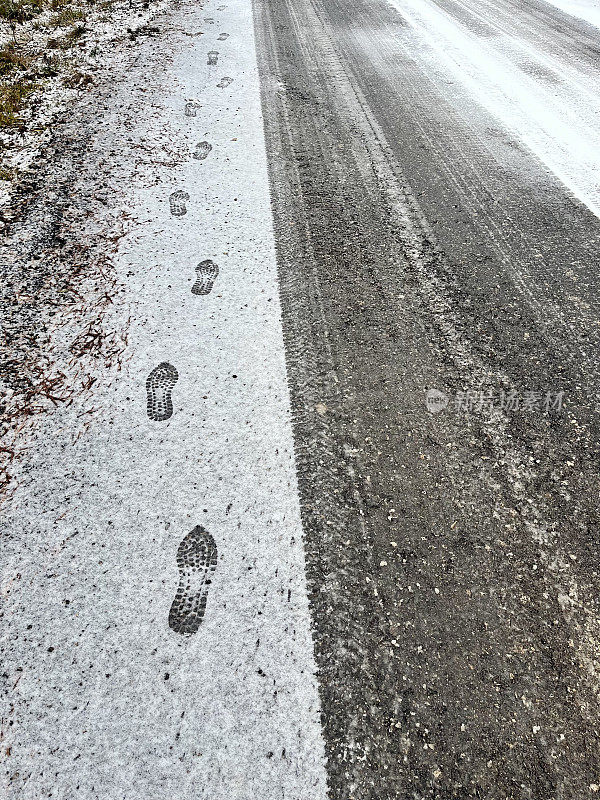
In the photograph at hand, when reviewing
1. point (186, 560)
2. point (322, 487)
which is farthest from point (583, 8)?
point (186, 560)

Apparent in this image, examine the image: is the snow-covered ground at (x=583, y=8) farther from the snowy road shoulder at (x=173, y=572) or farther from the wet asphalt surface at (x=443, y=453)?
the snowy road shoulder at (x=173, y=572)

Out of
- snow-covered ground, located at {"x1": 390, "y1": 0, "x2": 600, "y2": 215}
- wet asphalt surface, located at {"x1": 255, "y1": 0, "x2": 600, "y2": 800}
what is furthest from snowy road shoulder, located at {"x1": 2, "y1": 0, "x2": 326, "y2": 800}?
snow-covered ground, located at {"x1": 390, "y1": 0, "x2": 600, "y2": 215}

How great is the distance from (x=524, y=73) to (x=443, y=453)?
482 centimetres

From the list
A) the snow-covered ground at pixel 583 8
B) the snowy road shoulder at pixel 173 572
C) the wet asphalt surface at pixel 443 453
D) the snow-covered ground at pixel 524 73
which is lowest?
the snowy road shoulder at pixel 173 572

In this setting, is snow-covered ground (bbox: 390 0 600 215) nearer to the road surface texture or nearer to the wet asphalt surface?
the road surface texture

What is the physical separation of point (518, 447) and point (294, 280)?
1.58 meters

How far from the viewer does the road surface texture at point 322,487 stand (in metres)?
1.50

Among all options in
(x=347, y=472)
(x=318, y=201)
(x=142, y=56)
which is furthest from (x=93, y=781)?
(x=142, y=56)

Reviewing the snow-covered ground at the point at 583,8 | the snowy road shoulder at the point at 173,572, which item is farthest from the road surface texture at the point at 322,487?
the snow-covered ground at the point at 583,8

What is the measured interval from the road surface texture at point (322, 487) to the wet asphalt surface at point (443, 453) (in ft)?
0.04

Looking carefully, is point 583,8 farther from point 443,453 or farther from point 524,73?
point 443,453

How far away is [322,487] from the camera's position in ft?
6.88

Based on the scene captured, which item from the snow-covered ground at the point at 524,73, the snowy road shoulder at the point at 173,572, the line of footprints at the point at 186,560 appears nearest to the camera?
the snowy road shoulder at the point at 173,572

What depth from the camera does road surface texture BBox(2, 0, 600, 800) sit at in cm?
150
